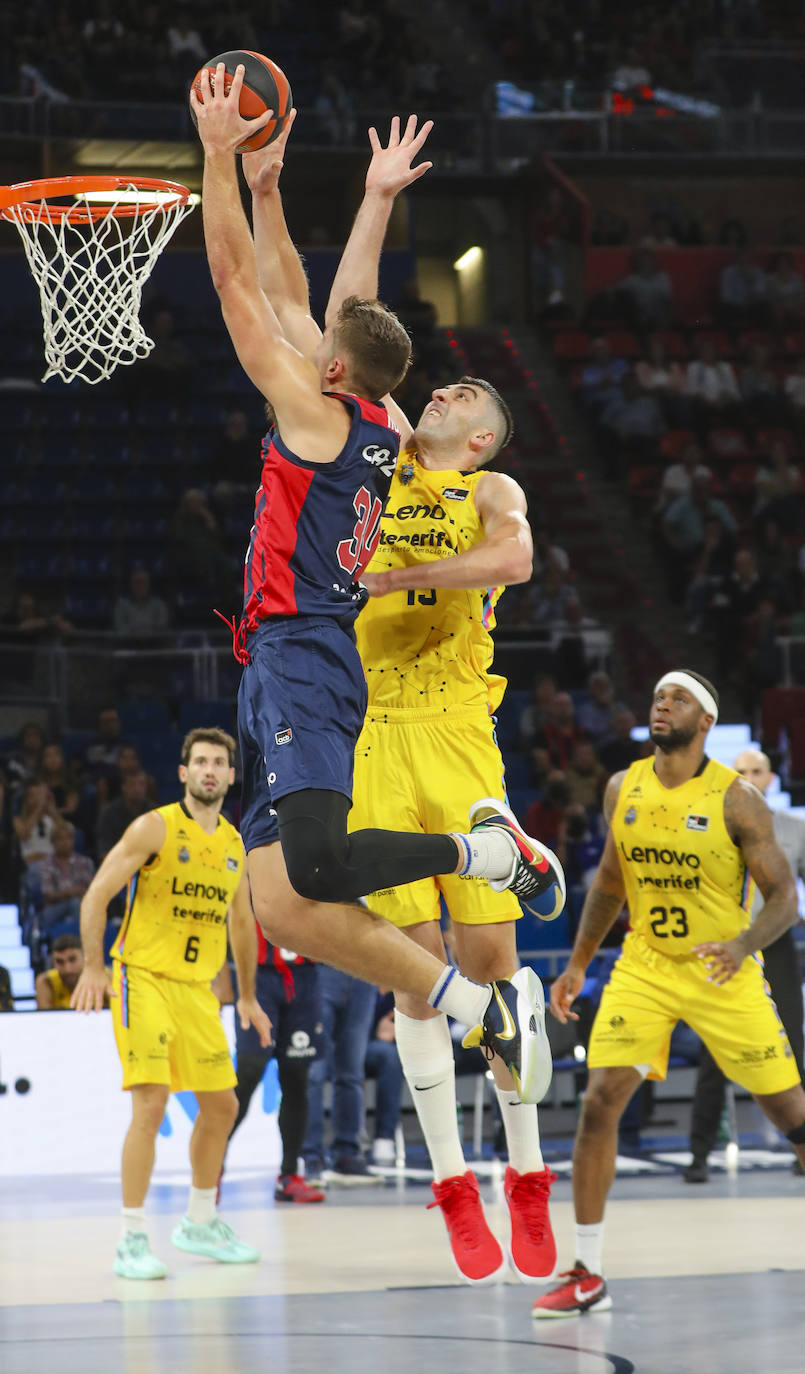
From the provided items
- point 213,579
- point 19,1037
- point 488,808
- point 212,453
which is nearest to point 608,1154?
point 488,808

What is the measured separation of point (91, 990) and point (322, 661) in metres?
3.20

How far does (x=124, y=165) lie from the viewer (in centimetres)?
1888

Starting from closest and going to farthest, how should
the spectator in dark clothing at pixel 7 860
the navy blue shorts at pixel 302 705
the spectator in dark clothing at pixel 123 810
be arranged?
1. the navy blue shorts at pixel 302 705
2. the spectator in dark clothing at pixel 7 860
3. the spectator in dark clothing at pixel 123 810

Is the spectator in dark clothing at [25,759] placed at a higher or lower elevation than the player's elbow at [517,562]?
lower

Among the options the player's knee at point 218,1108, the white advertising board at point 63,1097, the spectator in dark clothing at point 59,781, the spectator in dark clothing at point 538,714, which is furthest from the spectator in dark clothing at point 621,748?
the player's knee at point 218,1108

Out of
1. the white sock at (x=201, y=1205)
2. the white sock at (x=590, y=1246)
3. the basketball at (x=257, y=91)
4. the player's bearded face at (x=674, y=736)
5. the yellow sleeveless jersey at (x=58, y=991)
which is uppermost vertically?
the basketball at (x=257, y=91)

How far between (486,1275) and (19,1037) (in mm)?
5586

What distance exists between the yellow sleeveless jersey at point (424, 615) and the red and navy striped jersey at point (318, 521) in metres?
0.61

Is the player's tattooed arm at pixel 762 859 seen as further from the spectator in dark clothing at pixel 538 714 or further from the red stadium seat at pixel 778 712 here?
the red stadium seat at pixel 778 712

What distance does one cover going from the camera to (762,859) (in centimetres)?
704

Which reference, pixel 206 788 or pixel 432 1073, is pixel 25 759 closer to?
pixel 206 788

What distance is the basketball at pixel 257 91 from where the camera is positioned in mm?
4789

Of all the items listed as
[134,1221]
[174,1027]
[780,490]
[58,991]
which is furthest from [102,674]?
[780,490]

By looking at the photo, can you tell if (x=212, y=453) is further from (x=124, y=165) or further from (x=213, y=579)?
(x=124, y=165)
